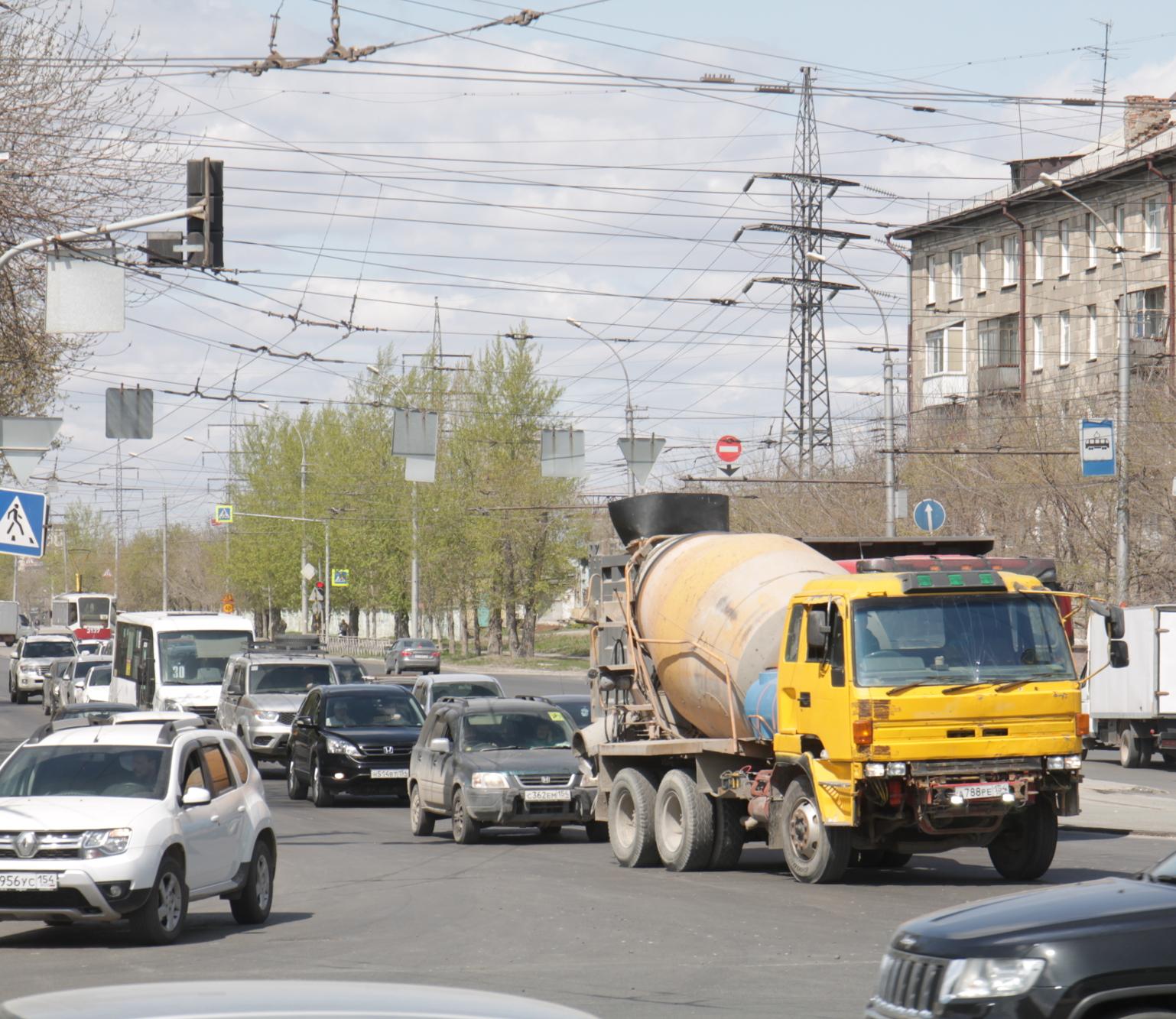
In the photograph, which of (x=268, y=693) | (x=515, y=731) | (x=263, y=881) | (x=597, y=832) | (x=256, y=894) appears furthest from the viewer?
(x=268, y=693)

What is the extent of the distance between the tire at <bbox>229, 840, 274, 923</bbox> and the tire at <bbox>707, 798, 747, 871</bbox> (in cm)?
497

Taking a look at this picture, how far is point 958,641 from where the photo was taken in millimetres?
15094

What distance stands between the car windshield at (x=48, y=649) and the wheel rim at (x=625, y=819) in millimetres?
43243

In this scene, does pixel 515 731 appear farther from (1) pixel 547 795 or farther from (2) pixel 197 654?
(2) pixel 197 654

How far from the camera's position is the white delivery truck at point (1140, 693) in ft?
100.0

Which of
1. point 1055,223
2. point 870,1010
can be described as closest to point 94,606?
point 1055,223

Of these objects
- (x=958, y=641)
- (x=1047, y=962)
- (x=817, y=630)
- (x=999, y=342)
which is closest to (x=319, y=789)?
(x=817, y=630)

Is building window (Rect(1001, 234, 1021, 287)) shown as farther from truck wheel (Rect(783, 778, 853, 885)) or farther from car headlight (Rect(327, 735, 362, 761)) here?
truck wheel (Rect(783, 778, 853, 885))

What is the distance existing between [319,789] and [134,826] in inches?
541

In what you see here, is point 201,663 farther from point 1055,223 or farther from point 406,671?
point 1055,223

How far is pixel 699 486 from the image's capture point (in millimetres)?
61125

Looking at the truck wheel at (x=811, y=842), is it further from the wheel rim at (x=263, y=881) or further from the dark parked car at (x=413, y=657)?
the dark parked car at (x=413, y=657)

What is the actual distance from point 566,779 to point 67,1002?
55.4 feet

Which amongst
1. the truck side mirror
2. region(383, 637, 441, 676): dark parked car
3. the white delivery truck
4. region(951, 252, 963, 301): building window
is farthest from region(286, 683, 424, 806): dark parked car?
region(951, 252, 963, 301): building window
